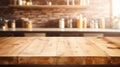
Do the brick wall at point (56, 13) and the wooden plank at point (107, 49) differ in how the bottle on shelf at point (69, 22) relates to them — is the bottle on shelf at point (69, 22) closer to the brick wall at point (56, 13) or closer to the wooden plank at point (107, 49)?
the brick wall at point (56, 13)

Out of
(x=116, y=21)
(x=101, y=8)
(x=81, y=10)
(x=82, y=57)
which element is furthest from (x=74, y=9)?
(x=82, y=57)

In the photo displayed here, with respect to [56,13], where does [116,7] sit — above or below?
above

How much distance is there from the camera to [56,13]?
5340 millimetres

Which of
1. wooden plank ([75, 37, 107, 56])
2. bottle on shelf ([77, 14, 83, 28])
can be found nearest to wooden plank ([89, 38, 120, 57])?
wooden plank ([75, 37, 107, 56])

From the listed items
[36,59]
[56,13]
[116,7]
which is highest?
[116,7]

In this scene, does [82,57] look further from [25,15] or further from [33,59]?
[25,15]

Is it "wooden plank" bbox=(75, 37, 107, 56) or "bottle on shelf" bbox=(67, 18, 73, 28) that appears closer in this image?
"wooden plank" bbox=(75, 37, 107, 56)

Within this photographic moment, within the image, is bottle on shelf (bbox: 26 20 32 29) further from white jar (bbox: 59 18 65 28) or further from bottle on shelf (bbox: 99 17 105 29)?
bottle on shelf (bbox: 99 17 105 29)

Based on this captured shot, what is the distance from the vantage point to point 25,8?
17.5 feet

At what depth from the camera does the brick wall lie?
17.4 ft

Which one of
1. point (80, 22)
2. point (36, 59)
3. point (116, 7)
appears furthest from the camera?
point (116, 7)

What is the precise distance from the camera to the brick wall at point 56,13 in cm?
532

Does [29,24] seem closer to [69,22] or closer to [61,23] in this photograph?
[61,23]

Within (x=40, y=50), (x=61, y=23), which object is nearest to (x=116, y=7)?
(x=61, y=23)
